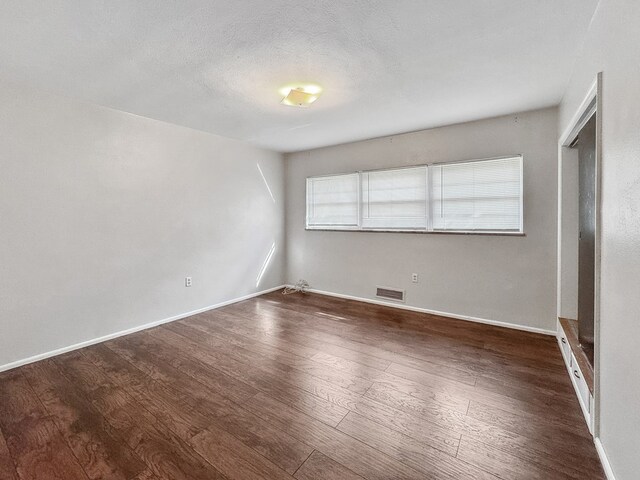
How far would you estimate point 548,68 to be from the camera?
2256 millimetres

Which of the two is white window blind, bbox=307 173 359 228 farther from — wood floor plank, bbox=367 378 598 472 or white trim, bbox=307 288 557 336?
wood floor plank, bbox=367 378 598 472

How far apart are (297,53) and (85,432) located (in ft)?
9.29

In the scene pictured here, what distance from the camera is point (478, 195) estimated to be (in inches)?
135

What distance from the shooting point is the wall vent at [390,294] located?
404 cm

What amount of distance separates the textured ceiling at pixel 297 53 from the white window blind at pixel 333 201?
4.89ft

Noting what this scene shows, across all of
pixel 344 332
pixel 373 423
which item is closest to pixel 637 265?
pixel 373 423

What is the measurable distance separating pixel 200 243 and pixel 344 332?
2.28 metres

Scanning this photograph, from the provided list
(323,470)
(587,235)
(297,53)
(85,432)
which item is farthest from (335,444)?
(297,53)

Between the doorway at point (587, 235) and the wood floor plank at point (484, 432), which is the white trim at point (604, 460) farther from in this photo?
the doorway at point (587, 235)

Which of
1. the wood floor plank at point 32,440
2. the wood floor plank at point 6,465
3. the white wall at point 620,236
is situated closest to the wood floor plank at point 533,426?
the white wall at point 620,236

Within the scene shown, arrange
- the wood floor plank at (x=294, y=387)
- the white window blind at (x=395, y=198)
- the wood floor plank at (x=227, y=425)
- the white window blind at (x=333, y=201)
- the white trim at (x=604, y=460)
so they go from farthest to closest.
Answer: the white window blind at (x=333, y=201) → the white window blind at (x=395, y=198) → the wood floor plank at (x=294, y=387) → the wood floor plank at (x=227, y=425) → the white trim at (x=604, y=460)

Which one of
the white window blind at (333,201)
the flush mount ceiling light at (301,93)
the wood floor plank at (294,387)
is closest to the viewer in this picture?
the wood floor plank at (294,387)

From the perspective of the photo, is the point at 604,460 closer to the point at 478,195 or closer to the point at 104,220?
the point at 478,195

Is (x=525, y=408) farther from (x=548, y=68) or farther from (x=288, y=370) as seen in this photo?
(x=548, y=68)
